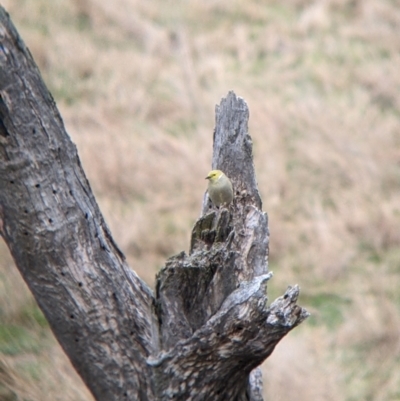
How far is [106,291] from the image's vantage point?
2.13 m

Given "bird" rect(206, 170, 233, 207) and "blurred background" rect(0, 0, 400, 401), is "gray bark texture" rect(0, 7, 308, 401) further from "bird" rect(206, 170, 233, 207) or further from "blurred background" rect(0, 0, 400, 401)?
"blurred background" rect(0, 0, 400, 401)

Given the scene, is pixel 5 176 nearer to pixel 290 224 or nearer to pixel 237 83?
pixel 290 224

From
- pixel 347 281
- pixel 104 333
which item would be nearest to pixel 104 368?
pixel 104 333

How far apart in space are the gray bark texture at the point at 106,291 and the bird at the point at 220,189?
0.29 metres

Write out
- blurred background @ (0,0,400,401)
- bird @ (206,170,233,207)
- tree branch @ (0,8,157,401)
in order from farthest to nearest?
blurred background @ (0,0,400,401) → bird @ (206,170,233,207) → tree branch @ (0,8,157,401)

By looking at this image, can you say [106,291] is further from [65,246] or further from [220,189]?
[220,189]

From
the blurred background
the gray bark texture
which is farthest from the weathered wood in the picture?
the blurred background

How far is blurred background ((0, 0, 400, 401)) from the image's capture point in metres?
4.90

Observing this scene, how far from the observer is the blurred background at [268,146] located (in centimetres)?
490

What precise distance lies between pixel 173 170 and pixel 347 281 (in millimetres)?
2027

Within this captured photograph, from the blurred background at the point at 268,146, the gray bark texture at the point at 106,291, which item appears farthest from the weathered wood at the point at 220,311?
the blurred background at the point at 268,146

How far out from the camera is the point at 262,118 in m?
8.52

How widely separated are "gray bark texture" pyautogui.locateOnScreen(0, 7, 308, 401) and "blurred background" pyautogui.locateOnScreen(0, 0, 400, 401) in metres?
0.97

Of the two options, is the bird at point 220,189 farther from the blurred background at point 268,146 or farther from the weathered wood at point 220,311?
the blurred background at point 268,146
